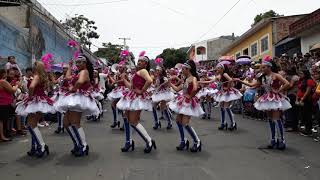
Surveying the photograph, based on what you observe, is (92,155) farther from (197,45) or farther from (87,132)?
(197,45)

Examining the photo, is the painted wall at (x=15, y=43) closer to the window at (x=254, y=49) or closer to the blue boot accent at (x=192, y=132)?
the blue boot accent at (x=192, y=132)

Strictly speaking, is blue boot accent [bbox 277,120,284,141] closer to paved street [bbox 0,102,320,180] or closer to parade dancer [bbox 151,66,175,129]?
paved street [bbox 0,102,320,180]

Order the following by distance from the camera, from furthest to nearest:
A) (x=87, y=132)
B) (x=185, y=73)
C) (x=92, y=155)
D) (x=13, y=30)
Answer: (x=13, y=30)
(x=87, y=132)
(x=185, y=73)
(x=92, y=155)

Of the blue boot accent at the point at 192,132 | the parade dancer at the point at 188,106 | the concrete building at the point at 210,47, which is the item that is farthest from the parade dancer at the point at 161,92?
the concrete building at the point at 210,47

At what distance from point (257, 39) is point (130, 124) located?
2942 centimetres

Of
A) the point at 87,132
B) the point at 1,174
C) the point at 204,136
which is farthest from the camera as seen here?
the point at 87,132

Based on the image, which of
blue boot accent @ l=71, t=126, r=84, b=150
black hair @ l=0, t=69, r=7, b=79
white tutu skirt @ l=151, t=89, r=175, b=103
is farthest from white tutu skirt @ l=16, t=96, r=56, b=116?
white tutu skirt @ l=151, t=89, r=175, b=103

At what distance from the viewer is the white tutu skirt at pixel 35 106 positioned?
9.00 m

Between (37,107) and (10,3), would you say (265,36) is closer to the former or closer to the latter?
(10,3)

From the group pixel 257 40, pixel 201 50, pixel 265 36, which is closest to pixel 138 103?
pixel 265 36

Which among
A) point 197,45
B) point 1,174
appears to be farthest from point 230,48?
point 1,174

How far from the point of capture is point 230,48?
4969cm

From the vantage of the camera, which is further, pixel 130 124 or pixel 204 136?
pixel 204 136

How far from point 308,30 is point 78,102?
17.4 m
